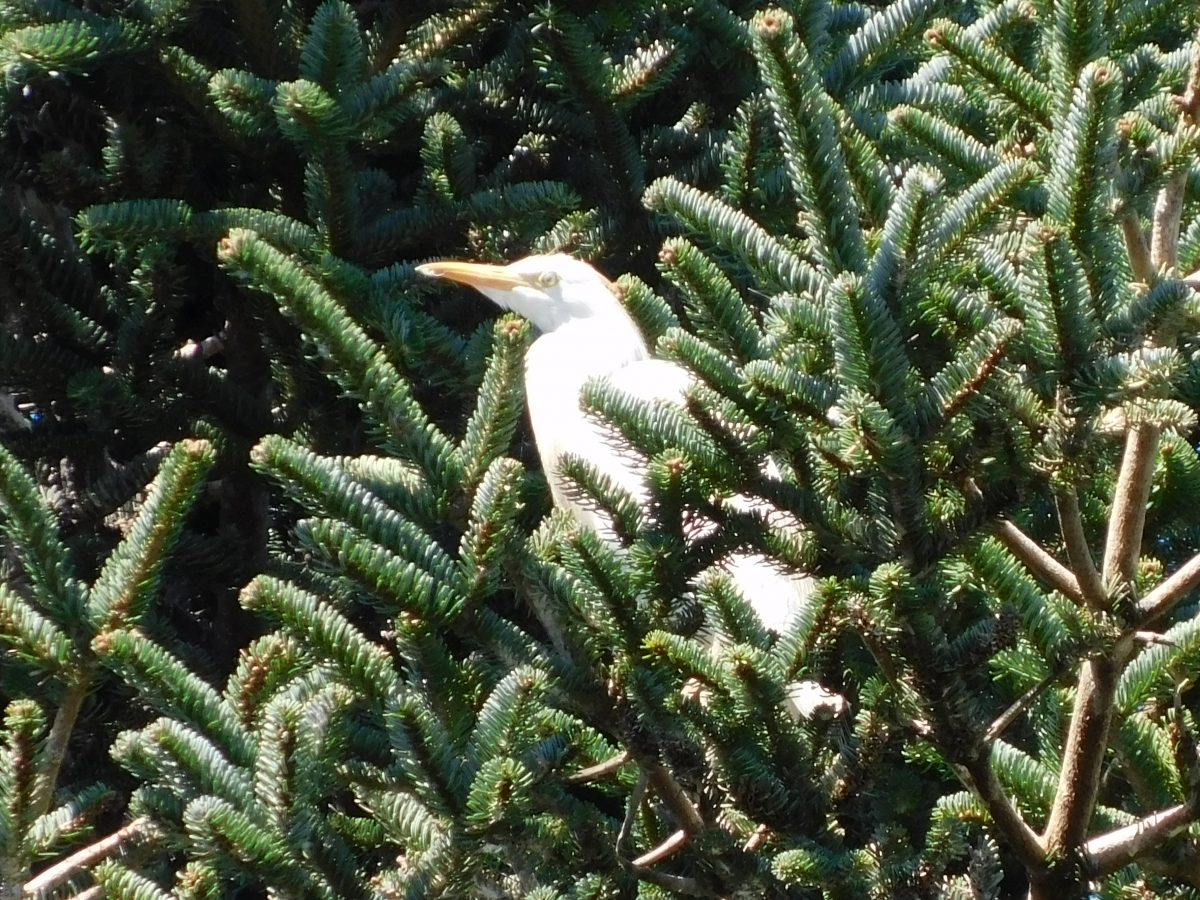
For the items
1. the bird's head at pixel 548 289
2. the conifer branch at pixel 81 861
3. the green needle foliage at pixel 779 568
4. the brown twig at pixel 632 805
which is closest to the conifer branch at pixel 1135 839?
the green needle foliage at pixel 779 568

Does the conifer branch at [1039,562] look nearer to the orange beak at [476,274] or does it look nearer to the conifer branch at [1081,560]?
the conifer branch at [1081,560]

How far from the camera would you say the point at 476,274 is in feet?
7.23

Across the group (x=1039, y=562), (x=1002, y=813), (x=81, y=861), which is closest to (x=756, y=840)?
(x=1002, y=813)

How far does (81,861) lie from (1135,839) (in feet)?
3.10

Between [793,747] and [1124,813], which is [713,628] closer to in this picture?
[793,747]

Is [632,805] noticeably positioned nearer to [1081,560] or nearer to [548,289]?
[1081,560]

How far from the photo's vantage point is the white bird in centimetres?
221

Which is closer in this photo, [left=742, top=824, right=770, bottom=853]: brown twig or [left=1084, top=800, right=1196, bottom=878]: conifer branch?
[left=1084, top=800, right=1196, bottom=878]: conifer branch

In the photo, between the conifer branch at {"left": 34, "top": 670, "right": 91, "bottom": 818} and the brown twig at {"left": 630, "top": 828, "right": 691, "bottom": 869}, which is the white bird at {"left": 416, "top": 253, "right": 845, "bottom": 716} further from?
the conifer branch at {"left": 34, "top": 670, "right": 91, "bottom": 818}

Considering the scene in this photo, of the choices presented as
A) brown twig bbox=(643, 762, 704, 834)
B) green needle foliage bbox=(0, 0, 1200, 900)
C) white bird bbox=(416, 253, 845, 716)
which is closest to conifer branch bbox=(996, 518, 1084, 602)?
green needle foliage bbox=(0, 0, 1200, 900)

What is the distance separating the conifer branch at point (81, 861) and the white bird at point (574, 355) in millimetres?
897

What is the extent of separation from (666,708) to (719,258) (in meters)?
0.74

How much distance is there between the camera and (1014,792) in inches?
52.8

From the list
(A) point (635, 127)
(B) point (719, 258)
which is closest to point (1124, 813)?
(B) point (719, 258)
